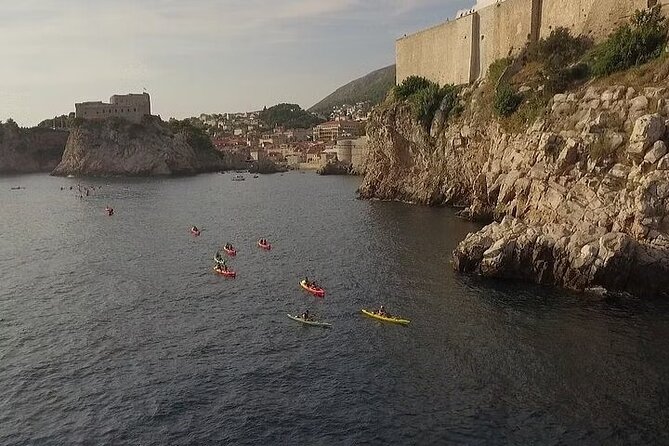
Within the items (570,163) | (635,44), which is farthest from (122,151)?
(570,163)

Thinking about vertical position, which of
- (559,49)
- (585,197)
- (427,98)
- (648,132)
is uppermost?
(559,49)

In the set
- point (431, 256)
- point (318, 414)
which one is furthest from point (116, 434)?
point (431, 256)

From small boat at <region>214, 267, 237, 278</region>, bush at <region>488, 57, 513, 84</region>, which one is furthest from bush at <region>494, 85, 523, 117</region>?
small boat at <region>214, 267, 237, 278</region>

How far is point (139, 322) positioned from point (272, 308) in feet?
23.2

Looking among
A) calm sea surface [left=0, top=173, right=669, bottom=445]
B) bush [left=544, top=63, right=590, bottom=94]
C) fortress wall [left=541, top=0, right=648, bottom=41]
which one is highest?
fortress wall [left=541, top=0, right=648, bottom=41]

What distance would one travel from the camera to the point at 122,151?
143 meters

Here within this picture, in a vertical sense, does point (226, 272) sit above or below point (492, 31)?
below

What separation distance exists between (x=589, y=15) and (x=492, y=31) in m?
13.4

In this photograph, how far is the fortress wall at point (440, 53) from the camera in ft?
230

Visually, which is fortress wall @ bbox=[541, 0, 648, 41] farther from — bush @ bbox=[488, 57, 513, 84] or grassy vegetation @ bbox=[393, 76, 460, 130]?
Result: grassy vegetation @ bbox=[393, 76, 460, 130]

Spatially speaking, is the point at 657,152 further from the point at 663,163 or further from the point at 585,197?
the point at 585,197

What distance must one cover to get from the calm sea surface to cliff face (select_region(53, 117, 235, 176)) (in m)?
95.2

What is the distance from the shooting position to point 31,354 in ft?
93.6

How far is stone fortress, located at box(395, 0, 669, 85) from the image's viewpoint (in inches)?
2068
